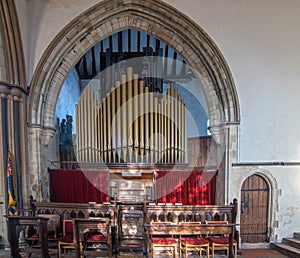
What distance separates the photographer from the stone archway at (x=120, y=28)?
5145 mm

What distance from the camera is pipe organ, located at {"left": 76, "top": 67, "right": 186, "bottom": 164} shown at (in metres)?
5.82

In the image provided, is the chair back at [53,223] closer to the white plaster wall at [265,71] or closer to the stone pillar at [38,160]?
the stone pillar at [38,160]

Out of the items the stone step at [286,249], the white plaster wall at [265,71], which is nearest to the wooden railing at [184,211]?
the white plaster wall at [265,71]

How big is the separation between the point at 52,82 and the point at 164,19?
126 inches

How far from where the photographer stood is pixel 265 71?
5324 millimetres

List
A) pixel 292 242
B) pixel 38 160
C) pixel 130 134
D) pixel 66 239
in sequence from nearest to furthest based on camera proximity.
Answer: pixel 66 239, pixel 292 242, pixel 38 160, pixel 130 134

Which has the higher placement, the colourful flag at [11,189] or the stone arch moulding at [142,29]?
the stone arch moulding at [142,29]

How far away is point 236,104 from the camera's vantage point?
526 cm

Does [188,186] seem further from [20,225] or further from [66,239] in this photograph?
[20,225]

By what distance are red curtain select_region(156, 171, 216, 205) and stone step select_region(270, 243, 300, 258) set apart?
5.54ft

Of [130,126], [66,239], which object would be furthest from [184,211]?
[130,126]

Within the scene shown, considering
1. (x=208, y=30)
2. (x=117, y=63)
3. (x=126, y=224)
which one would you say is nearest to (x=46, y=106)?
(x=117, y=63)

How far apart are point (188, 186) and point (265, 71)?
3.45 m

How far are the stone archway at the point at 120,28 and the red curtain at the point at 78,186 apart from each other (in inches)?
17.7
